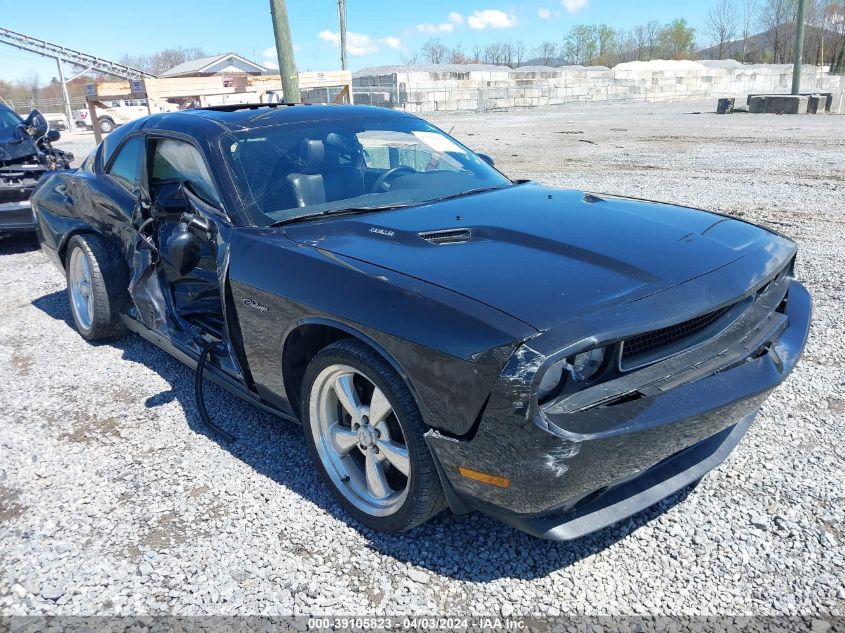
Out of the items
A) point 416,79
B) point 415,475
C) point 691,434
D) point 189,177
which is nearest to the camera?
point 691,434

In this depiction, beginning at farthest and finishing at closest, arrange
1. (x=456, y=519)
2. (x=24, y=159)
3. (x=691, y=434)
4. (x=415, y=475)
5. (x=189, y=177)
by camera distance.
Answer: (x=24, y=159), (x=189, y=177), (x=456, y=519), (x=415, y=475), (x=691, y=434)

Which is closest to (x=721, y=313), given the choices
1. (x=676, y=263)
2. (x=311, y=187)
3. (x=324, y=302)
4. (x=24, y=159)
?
(x=676, y=263)

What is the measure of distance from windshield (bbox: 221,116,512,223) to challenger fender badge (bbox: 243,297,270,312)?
0.42m

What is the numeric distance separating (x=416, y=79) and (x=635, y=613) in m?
36.1

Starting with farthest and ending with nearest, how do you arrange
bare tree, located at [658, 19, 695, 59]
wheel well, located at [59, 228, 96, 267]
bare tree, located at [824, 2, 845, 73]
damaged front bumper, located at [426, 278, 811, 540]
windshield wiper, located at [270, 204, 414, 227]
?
bare tree, located at [658, 19, 695, 59], bare tree, located at [824, 2, 845, 73], wheel well, located at [59, 228, 96, 267], windshield wiper, located at [270, 204, 414, 227], damaged front bumper, located at [426, 278, 811, 540]

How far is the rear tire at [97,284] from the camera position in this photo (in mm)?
4242

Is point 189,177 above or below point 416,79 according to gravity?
below

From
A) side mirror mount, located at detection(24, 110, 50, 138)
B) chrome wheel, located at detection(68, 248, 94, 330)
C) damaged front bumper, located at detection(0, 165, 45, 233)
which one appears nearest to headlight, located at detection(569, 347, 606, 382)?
chrome wheel, located at detection(68, 248, 94, 330)

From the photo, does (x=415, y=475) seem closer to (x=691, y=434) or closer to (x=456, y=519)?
(x=456, y=519)

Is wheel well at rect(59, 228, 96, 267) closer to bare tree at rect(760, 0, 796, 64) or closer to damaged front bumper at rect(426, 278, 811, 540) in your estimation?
damaged front bumper at rect(426, 278, 811, 540)

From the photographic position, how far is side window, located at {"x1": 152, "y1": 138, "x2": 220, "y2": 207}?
128 inches

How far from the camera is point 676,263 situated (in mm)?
2316

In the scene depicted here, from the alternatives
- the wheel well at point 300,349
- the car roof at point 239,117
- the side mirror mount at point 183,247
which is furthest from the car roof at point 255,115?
the wheel well at point 300,349

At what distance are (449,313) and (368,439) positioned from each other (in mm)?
742
